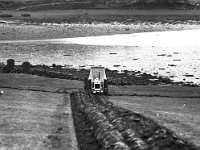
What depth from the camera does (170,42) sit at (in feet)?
344

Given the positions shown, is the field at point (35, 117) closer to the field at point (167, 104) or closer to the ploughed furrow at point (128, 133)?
the ploughed furrow at point (128, 133)

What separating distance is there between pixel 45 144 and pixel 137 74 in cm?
4128

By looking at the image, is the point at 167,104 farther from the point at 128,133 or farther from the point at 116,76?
the point at 116,76

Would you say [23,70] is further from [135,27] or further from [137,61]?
[135,27]

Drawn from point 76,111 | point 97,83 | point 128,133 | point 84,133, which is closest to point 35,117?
point 76,111

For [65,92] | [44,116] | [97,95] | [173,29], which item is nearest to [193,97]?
[97,95]

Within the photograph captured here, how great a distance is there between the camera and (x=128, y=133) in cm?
2039

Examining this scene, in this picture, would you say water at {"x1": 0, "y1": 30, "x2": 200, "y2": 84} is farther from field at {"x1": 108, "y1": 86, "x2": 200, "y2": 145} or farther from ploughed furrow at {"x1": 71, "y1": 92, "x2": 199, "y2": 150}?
ploughed furrow at {"x1": 71, "y1": 92, "x2": 199, "y2": 150}

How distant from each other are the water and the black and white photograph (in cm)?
16

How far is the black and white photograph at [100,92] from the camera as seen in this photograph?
2042 centimetres

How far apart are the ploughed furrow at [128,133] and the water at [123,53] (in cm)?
3290

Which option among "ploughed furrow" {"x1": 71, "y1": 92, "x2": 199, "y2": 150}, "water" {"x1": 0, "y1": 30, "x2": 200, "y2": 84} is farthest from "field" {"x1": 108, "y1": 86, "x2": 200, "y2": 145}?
"water" {"x1": 0, "y1": 30, "x2": 200, "y2": 84}

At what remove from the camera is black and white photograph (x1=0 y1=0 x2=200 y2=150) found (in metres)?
20.4

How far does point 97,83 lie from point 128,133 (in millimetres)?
21642
